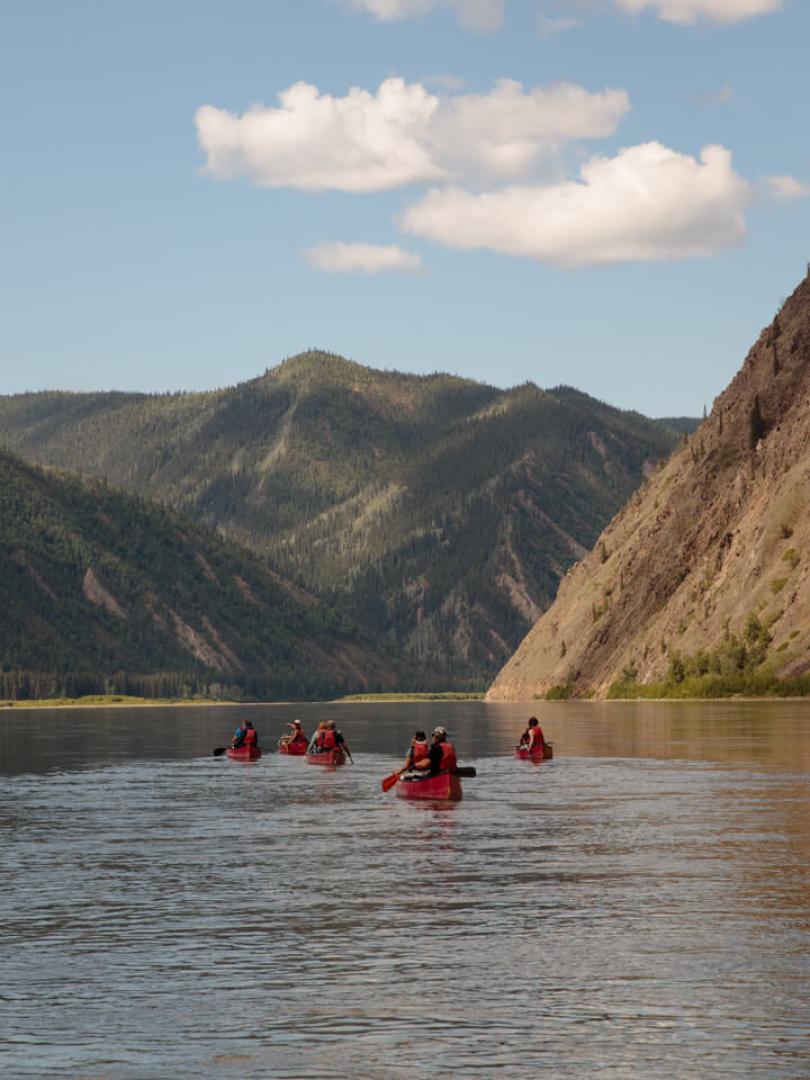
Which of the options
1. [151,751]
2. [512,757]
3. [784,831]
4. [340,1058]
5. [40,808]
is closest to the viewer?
[340,1058]

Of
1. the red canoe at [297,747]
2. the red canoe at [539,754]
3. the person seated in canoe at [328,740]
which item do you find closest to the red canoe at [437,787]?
the person seated in canoe at [328,740]

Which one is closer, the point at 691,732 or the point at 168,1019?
the point at 168,1019

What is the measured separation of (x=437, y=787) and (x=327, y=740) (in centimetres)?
3085

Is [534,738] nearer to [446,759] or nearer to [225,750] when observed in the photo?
[225,750]

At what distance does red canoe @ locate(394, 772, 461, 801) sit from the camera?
74.6 metres

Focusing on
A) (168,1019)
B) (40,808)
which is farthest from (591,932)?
(40,808)

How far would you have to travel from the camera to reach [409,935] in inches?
1545

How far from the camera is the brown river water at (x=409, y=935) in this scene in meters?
28.6

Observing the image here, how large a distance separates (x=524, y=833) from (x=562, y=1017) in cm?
3149

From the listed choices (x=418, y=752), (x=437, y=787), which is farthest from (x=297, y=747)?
(x=437, y=787)

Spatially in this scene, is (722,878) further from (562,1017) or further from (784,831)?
(562,1017)

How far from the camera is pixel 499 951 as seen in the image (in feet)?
121

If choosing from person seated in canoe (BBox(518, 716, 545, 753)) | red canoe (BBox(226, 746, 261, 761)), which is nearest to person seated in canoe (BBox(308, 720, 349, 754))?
red canoe (BBox(226, 746, 261, 761))

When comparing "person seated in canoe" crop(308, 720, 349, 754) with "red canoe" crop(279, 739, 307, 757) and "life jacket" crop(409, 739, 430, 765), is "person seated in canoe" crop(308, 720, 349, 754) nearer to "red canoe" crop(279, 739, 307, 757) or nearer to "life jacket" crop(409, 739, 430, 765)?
"red canoe" crop(279, 739, 307, 757)
